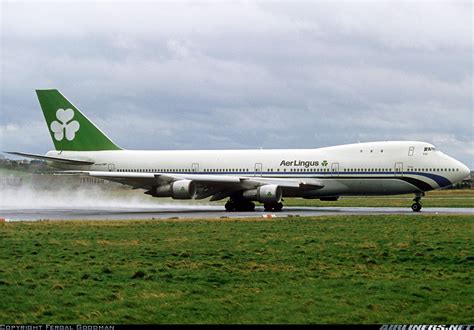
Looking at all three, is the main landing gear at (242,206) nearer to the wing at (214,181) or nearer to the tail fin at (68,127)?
the wing at (214,181)

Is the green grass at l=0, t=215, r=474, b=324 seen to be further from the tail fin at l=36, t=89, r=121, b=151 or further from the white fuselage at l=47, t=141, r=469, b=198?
the tail fin at l=36, t=89, r=121, b=151

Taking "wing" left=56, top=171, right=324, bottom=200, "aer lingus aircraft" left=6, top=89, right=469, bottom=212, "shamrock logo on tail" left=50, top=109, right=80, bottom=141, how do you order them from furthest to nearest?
"shamrock logo on tail" left=50, top=109, right=80, bottom=141
"wing" left=56, top=171, right=324, bottom=200
"aer lingus aircraft" left=6, top=89, right=469, bottom=212

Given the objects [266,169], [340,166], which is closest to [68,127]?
[266,169]

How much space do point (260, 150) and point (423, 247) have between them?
28431mm

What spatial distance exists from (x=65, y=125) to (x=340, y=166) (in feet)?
66.9

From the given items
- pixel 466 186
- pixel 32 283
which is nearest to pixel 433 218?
pixel 32 283

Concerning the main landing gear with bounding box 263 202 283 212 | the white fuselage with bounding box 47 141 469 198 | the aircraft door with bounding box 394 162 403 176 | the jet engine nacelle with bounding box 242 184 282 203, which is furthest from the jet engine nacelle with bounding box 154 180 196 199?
the aircraft door with bounding box 394 162 403 176

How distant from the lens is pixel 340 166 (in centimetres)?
4306

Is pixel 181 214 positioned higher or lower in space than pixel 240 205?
lower

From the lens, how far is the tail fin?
2024 inches

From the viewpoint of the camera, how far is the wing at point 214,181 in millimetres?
43156

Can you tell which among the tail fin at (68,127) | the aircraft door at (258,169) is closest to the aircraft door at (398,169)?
the aircraft door at (258,169)

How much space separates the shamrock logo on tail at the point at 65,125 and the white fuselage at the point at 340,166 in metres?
4.91

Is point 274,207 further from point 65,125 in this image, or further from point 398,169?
point 65,125
